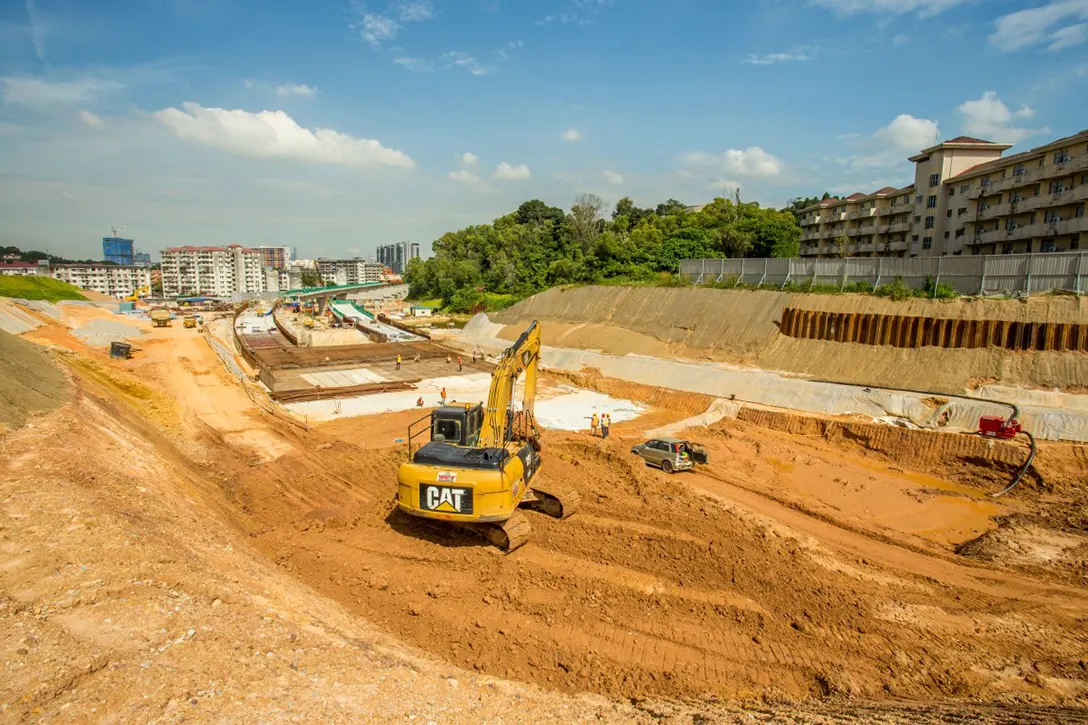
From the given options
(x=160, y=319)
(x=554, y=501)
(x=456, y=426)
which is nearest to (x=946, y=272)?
(x=554, y=501)

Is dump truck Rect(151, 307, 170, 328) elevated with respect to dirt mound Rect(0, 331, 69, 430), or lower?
lower

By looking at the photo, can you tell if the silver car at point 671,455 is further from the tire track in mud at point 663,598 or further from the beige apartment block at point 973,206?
the beige apartment block at point 973,206

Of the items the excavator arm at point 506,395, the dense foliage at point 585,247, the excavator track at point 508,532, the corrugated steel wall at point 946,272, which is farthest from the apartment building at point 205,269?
the excavator track at point 508,532

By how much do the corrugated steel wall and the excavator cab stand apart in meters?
25.9

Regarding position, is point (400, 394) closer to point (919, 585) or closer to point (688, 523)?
point (688, 523)

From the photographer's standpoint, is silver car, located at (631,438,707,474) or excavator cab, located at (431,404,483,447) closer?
excavator cab, located at (431,404,483,447)

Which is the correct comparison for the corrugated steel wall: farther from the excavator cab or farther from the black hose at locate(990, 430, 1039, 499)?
the excavator cab

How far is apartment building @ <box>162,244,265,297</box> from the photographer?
16762 cm

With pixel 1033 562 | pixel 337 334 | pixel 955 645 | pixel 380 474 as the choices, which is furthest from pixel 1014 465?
pixel 337 334

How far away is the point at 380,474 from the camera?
16.2m

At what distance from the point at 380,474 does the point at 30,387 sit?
9.58 metres

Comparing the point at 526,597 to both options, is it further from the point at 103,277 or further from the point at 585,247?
the point at 103,277

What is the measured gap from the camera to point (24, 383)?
15.4m

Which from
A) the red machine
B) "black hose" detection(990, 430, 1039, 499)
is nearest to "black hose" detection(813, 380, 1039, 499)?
"black hose" detection(990, 430, 1039, 499)
